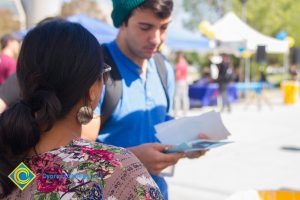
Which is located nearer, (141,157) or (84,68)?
(84,68)

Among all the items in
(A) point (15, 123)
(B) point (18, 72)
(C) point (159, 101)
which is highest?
(B) point (18, 72)

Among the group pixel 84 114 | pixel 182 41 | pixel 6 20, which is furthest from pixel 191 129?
pixel 6 20

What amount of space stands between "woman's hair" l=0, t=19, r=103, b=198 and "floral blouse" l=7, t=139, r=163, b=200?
2.4 inches

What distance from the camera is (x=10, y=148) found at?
1149mm

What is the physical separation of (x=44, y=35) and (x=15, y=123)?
24 centimetres

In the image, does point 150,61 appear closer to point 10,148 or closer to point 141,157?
point 141,157

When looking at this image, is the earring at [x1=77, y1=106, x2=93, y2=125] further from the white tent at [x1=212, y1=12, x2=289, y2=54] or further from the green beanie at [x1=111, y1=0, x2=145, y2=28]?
the white tent at [x1=212, y1=12, x2=289, y2=54]

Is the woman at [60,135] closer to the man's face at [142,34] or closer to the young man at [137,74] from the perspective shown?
the young man at [137,74]

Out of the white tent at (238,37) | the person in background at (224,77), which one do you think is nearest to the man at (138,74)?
the person in background at (224,77)

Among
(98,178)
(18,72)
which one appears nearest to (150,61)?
(18,72)

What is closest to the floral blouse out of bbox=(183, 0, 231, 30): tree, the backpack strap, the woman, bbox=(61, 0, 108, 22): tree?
the woman

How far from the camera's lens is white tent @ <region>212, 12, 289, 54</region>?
1426 cm

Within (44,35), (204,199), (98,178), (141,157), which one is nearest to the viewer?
(98,178)

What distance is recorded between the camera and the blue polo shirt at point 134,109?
1856 mm
